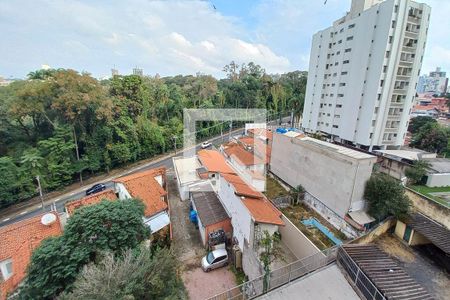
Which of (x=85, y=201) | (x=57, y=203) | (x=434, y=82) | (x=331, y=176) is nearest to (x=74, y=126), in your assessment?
(x=57, y=203)

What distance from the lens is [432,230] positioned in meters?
11.8

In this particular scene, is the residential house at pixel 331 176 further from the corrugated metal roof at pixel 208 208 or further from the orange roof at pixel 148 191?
the orange roof at pixel 148 191

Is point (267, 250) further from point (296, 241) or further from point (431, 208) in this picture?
point (431, 208)

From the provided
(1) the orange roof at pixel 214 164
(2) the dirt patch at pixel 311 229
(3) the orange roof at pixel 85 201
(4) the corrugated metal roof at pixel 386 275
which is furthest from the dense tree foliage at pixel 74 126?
(4) the corrugated metal roof at pixel 386 275

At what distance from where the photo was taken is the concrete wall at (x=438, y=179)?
20406 mm

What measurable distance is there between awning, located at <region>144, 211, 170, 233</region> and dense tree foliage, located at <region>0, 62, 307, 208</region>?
48.6ft

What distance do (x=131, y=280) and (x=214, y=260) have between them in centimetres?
613

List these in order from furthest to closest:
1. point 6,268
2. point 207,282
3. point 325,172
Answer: point 325,172 < point 207,282 < point 6,268

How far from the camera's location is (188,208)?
18.5 meters

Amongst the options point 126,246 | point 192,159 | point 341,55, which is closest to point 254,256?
point 126,246

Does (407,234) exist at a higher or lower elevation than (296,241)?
higher

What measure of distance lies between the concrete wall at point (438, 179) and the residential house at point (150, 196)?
24496mm

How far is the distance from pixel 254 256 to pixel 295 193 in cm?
934

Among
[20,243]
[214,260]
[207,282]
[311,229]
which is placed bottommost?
[207,282]
